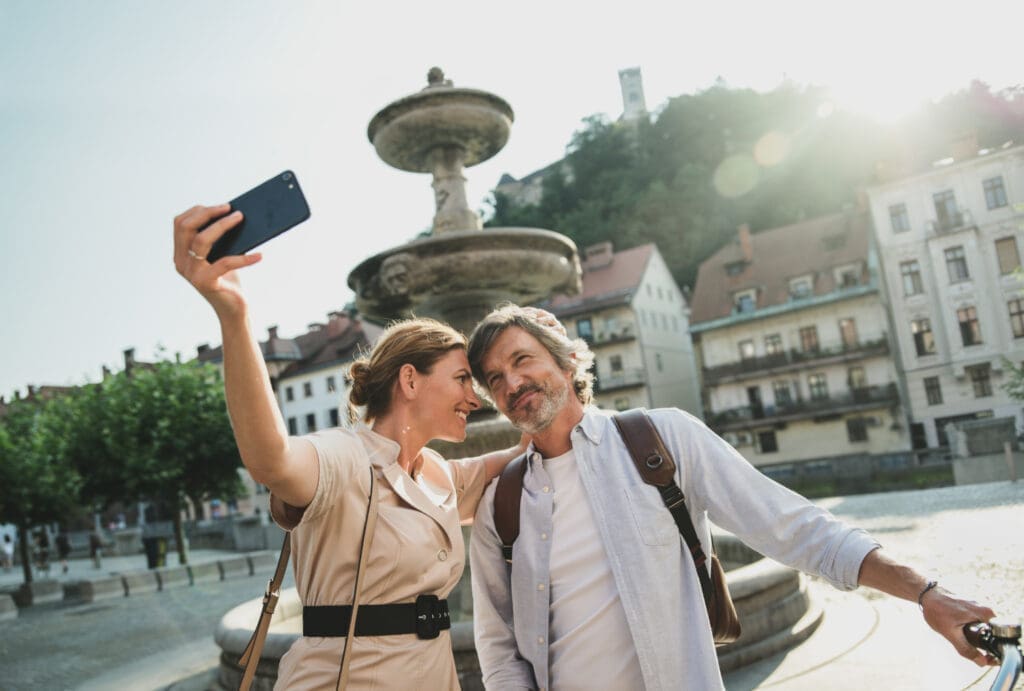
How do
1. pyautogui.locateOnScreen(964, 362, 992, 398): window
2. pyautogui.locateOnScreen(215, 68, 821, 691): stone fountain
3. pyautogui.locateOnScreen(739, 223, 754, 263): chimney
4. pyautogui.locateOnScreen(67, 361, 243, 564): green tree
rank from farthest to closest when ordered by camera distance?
pyautogui.locateOnScreen(739, 223, 754, 263): chimney
pyautogui.locateOnScreen(964, 362, 992, 398): window
pyautogui.locateOnScreen(67, 361, 243, 564): green tree
pyautogui.locateOnScreen(215, 68, 821, 691): stone fountain

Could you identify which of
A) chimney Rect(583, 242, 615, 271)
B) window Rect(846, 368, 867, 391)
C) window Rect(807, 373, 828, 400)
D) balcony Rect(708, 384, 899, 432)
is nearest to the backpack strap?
balcony Rect(708, 384, 899, 432)

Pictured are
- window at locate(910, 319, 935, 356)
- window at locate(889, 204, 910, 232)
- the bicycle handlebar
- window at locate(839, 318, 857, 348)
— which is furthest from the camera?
window at locate(839, 318, 857, 348)

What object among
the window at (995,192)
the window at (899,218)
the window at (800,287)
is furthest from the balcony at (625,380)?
the window at (995,192)

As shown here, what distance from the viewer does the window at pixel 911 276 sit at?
36969 millimetres

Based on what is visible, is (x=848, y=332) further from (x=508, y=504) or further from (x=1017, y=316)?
(x=508, y=504)

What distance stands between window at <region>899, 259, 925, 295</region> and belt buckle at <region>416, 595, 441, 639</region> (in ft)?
132

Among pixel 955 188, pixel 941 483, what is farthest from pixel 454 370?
pixel 955 188

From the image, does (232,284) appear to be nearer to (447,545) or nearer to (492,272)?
(447,545)

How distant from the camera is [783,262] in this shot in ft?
150

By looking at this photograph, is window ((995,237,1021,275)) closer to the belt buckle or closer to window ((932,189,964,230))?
window ((932,189,964,230))

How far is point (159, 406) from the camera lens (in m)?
27.8

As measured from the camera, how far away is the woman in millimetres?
1690

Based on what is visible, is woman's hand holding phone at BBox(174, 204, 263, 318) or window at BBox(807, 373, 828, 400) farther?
window at BBox(807, 373, 828, 400)

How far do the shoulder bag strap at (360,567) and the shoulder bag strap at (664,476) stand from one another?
0.81m
